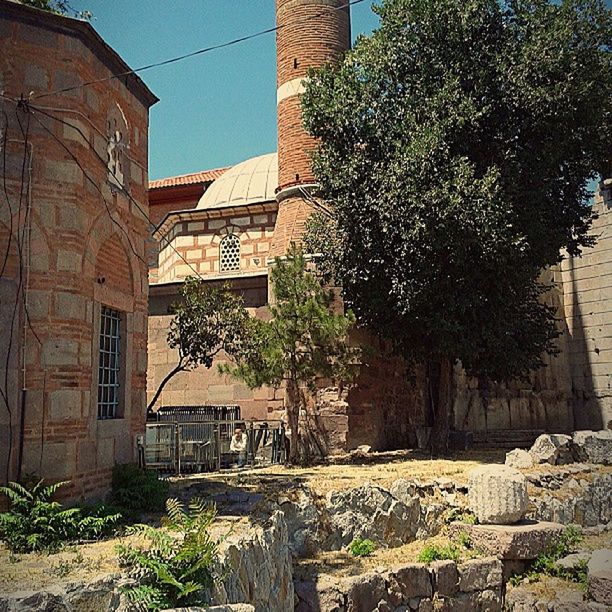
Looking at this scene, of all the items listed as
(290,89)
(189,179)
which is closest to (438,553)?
(290,89)

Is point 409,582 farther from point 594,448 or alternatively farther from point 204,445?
point 594,448

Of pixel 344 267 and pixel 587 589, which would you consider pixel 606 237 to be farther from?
pixel 587 589

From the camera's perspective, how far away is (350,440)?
16.7 meters

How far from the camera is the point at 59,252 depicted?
8.92m

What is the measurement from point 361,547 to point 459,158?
832cm

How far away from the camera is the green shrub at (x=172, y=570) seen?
593 cm

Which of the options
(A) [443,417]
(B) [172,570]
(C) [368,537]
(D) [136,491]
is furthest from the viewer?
(A) [443,417]

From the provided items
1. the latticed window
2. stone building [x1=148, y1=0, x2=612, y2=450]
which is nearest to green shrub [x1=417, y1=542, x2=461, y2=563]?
stone building [x1=148, y1=0, x2=612, y2=450]

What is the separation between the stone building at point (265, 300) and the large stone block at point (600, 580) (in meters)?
7.48

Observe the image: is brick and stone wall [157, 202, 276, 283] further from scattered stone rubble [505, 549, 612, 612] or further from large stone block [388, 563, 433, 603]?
scattered stone rubble [505, 549, 612, 612]

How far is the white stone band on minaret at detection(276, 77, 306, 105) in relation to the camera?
60.9ft

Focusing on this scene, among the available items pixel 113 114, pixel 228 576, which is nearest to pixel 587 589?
pixel 228 576

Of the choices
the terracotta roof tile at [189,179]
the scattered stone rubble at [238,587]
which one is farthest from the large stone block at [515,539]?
the terracotta roof tile at [189,179]

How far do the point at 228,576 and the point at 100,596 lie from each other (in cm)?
150
